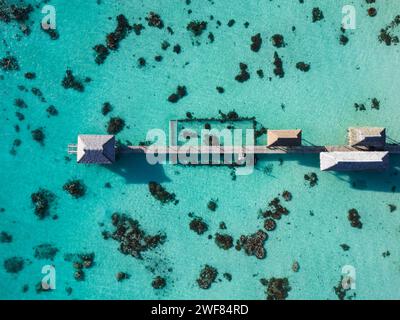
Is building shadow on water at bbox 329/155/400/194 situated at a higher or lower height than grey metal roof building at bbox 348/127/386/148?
lower

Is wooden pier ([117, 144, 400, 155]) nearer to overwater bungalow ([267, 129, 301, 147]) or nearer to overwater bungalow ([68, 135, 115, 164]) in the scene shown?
overwater bungalow ([267, 129, 301, 147])

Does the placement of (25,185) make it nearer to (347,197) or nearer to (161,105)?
(161,105)

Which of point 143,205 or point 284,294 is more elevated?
point 143,205

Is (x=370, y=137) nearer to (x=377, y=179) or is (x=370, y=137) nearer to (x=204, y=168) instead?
(x=377, y=179)

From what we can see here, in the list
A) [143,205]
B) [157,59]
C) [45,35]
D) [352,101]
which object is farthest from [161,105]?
[352,101]

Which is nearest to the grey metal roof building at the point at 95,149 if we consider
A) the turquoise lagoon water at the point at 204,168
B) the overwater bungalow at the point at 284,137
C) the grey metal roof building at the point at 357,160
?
the turquoise lagoon water at the point at 204,168

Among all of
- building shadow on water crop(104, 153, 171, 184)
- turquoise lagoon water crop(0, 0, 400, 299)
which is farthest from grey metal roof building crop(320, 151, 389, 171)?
building shadow on water crop(104, 153, 171, 184)

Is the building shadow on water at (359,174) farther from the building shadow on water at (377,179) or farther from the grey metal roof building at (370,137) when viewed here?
the grey metal roof building at (370,137)
